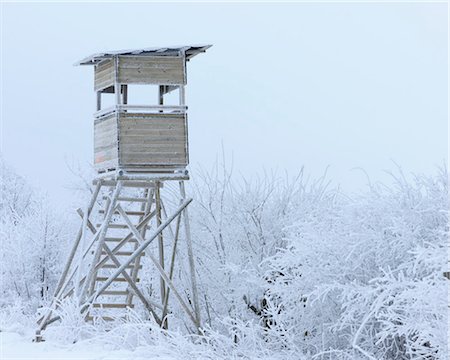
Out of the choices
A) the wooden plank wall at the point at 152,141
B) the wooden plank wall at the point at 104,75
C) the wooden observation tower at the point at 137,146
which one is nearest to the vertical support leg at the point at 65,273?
the wooden observation tower at the point at 137,146

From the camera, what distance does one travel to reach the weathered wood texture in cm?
1619

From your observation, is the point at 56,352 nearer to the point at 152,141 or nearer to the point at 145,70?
the point at 152,141

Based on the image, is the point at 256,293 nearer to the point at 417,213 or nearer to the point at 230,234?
the point at 230,234

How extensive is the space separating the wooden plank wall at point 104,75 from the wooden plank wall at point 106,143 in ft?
2.51

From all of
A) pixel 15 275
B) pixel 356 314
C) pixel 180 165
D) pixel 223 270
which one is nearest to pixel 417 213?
pixel 356 314

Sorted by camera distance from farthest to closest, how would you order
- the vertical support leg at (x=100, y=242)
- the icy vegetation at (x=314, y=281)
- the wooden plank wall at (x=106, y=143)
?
1. the wooden plank wall at (x=106, y=143)
2. the vertical support leg at (x=100, y=242)
3. the icy vegetation at (x=314, y=281)

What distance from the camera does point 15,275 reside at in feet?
77.0

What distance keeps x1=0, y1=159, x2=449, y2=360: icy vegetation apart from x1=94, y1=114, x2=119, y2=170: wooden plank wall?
9.91 ft

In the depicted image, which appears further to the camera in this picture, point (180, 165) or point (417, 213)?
point (180, 165)

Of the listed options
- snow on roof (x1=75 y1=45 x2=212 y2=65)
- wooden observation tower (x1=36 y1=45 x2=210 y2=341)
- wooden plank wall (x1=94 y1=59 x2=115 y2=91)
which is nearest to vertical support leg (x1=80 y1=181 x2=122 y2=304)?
wooden observation tower (x1=36 y1=45 x2=210 y2=341)

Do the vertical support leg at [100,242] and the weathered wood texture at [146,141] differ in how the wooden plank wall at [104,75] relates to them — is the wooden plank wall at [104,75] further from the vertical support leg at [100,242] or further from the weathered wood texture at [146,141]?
the vertical support leg at [100,242]

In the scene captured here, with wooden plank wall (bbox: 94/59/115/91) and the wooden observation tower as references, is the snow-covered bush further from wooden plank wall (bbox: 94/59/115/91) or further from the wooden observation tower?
wooden plank wall (bbox: 94/59/115/91)

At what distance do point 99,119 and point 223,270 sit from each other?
4626 mm

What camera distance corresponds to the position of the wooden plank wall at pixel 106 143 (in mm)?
16312
